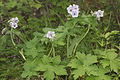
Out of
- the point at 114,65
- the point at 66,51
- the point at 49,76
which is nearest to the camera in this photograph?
the point at 49,76

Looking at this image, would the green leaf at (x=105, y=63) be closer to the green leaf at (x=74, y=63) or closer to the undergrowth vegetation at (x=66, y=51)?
the undergrowth vegetation at (x=66, y=51)

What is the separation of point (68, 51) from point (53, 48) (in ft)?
0.53

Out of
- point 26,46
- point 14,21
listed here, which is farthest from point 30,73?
point 14,21

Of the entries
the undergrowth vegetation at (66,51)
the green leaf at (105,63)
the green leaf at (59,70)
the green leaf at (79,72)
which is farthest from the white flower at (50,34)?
the green leaf at (105,63)

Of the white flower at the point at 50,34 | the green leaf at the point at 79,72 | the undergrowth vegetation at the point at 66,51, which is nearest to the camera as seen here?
the green leaf at the point at 79,72

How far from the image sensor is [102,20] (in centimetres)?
410

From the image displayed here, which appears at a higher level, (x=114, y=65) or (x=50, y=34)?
(x=50, y=34)

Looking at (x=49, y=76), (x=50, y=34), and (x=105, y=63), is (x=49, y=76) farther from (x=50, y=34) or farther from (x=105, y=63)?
(x=105, y=63)

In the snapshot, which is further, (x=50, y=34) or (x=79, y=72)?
(x=50, y=34)

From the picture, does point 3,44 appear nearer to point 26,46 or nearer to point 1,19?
point 26,46

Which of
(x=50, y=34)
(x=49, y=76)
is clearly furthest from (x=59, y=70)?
(x=50, y=34)

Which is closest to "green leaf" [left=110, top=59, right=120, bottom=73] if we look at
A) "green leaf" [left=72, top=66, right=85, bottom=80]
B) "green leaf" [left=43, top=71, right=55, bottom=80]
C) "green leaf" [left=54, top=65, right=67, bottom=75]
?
"green leaf" [left=72, top=66, right=85, bottom=80]

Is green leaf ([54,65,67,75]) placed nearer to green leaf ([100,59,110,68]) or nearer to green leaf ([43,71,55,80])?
green leaf ([43,71,55,80])

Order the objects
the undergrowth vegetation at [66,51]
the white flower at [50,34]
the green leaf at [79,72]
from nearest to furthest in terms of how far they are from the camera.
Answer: the green leaf at [79,72]
the undergrowth vegetation at [66,51]
the white flower at [50,34]
